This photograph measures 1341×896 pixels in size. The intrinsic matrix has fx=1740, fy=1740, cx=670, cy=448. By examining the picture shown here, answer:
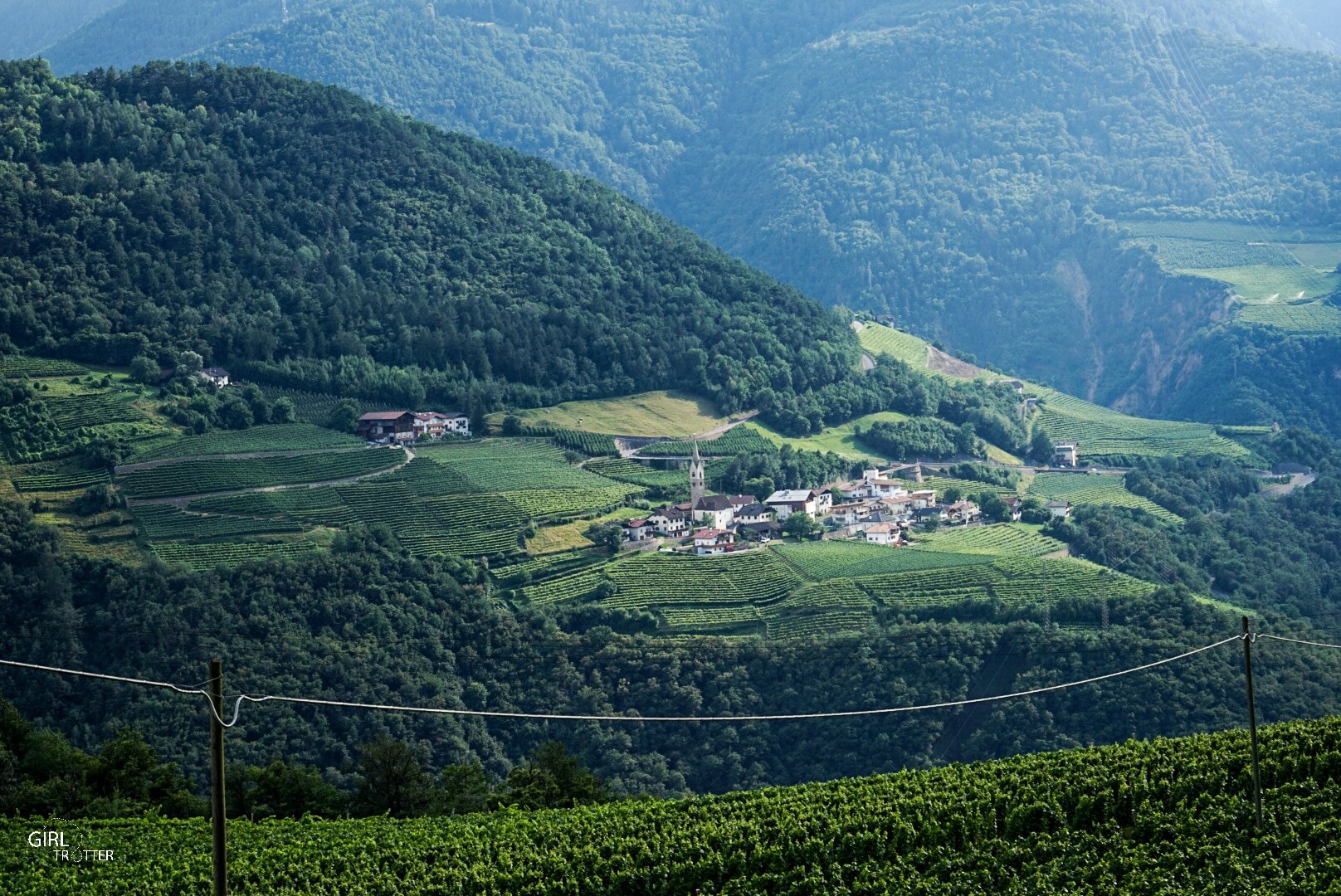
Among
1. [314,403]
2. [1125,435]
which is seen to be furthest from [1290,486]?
[314,403]

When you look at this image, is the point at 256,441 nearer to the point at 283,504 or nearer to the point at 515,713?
the point at 283,504

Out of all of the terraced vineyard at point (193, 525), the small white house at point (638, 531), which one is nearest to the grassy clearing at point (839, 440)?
the small white house at point (638, 531)

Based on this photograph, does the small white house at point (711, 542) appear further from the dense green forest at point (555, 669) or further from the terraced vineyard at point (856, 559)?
the dense green forest at point (555, 669)

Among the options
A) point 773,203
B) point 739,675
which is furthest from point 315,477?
point 773,203

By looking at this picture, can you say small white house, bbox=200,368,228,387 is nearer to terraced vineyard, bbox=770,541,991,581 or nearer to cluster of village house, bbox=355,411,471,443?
cluster of village house, bbox=355,411,471,443

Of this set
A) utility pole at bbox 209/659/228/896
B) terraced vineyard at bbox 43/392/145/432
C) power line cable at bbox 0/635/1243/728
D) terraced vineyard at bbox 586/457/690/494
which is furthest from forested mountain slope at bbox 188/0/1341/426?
utility pole at bbox 209/659/228/896

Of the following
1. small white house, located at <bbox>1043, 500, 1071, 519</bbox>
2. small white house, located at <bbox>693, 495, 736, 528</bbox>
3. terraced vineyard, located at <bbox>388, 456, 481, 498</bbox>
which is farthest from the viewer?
small white house, located at <bbox>1043, 500, 1071, 519</bbox>
